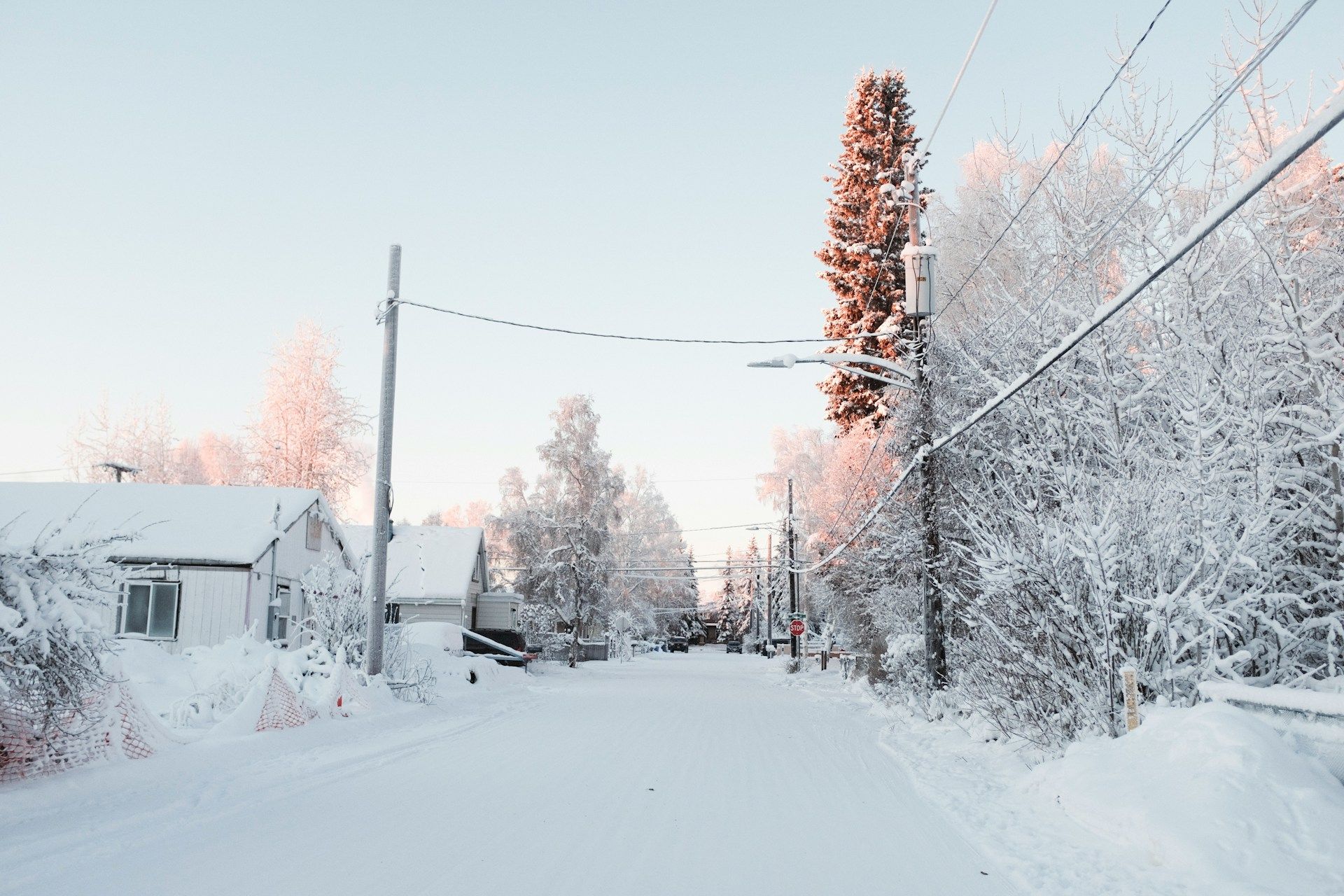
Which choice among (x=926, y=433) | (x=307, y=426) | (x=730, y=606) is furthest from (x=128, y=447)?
(x=730, y=606)

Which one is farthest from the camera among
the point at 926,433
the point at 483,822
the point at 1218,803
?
the point at 926,433

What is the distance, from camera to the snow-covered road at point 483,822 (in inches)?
234

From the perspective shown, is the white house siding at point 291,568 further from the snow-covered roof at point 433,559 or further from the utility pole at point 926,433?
the utility pole at point 926,433

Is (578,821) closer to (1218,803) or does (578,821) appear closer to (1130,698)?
(1218,803)

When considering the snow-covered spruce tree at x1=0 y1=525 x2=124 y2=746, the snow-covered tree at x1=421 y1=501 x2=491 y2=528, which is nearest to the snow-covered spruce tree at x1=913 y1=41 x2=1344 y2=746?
the snow-covered spruce tree at x1=0 y1=525 x2=124 y2=746

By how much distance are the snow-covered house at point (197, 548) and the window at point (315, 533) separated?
36 centimetres

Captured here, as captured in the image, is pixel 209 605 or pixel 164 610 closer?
pixel 209 605

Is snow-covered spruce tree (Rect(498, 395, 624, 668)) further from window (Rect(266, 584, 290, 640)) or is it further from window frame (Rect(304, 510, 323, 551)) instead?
window (Rect(266, 584, 290, 640))

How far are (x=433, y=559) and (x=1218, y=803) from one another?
40051mm

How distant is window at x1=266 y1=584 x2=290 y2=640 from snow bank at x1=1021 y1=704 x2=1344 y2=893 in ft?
71.9

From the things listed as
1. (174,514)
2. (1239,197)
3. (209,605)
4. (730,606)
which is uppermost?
(1239,197)

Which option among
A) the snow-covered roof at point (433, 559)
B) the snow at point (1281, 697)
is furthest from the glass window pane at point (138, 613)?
the snow at point (1281, 697)

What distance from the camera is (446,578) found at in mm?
43031

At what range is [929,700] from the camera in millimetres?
16562
